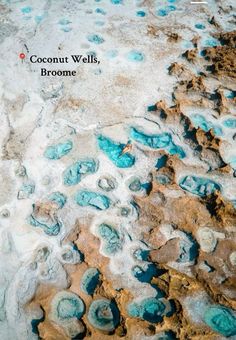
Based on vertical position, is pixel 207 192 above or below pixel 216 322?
above

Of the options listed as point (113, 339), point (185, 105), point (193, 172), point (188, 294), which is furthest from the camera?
point (185, 105)

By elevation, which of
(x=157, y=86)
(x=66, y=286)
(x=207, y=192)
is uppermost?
(x=157, y=86)

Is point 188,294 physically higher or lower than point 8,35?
lower

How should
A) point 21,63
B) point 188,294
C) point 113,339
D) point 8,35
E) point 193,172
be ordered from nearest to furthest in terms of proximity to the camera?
point 113,339, point 188,294, point 193,172, point 21,63, point 8,35

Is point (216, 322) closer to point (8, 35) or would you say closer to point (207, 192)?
point (207, 192)

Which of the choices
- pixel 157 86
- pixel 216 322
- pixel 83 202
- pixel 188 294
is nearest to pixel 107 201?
pixel 83 202

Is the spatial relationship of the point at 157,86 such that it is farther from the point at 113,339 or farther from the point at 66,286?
the point at 113,339

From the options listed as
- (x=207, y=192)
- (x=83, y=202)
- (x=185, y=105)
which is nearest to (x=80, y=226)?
(x=83, y=202)

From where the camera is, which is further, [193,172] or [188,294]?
[193,172]

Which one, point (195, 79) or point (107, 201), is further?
point (195, 79)
